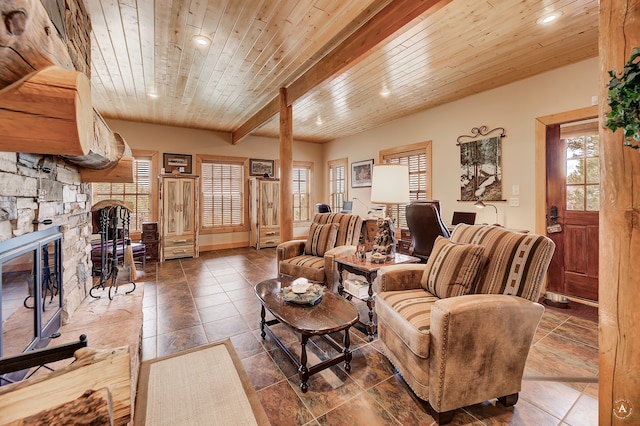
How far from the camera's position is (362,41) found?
2424mm

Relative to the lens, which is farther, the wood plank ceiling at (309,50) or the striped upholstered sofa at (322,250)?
the striped upholstered sofa at (322,250)

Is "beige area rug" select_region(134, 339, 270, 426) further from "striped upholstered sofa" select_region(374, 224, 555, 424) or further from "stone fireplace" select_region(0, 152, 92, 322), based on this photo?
"striped upholstered sofa" select_region(374, 224, 555, 424)

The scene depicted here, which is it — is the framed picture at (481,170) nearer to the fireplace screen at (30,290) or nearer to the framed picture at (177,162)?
the fireplace screen at (30,290)

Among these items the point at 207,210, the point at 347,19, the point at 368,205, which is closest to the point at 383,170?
the point at 347,19

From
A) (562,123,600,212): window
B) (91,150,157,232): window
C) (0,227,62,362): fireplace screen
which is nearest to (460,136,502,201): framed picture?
(562,123,600,212): window

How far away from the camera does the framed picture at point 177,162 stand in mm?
5875

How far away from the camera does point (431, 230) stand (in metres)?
3.32

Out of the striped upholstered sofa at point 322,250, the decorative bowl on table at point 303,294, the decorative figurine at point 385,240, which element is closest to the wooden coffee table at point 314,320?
the decorative bowl on table at point 303,294

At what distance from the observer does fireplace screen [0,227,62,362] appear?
4.11ft

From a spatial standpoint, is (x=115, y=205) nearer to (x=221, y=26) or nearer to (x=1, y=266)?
A: (x=1, y=266)

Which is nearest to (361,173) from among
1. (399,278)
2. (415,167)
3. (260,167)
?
(415,167)

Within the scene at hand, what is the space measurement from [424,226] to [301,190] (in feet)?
15.2

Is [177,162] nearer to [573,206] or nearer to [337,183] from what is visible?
[337,183]

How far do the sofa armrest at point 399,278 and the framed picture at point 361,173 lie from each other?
13.6 ft
